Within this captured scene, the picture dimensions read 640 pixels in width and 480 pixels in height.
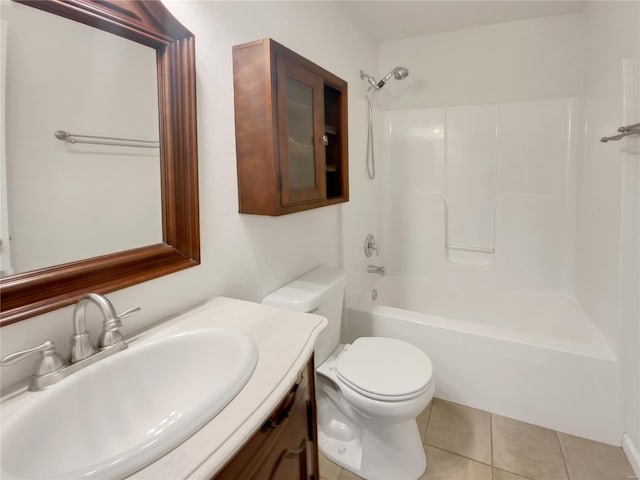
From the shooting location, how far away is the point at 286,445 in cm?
82

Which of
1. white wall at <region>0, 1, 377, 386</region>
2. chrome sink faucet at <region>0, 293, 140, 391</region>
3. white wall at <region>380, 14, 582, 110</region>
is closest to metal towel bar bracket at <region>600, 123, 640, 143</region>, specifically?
white wall at <region>380, 14, 582, 110</region>

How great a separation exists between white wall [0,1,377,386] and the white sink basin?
5.8 inches

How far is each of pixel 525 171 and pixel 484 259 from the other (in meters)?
0.69

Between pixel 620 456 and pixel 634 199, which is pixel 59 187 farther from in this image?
pixel 620 456

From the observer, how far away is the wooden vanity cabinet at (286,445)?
65cm

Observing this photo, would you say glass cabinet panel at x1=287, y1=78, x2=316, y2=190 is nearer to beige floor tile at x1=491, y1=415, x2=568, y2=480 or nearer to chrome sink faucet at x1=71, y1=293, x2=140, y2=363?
chrome sink faucet at x1=71, y1=293, x2=140, y2=363

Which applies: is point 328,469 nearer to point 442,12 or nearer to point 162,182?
point 162,182

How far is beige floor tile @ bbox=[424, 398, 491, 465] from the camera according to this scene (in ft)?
5.13

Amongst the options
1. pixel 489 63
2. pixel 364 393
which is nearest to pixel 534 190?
pixel 489 63

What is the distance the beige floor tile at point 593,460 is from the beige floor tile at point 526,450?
37 millimetres

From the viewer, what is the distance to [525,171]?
2.37 m

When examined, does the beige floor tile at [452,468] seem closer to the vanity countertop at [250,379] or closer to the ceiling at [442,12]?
the vanity countertop at [250,379]

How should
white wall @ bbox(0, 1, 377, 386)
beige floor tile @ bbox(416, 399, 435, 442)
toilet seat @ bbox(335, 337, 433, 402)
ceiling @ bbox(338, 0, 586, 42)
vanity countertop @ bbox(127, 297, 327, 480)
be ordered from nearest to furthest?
vanity countertop @ bbox(127, 297, 327, 480) < white wall @ bbox(0, 1, 377, 386) < toilet seat @ bbox(335, 337, 433, 402) < beige floor tile @ bbox(416, 399, 435, 442) < ceiling @ bbox(338, 0, 586, 42)

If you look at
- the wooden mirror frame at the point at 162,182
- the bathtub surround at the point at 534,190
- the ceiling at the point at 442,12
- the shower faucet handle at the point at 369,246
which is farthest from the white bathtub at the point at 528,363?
the ceiling at the point at 442,12
